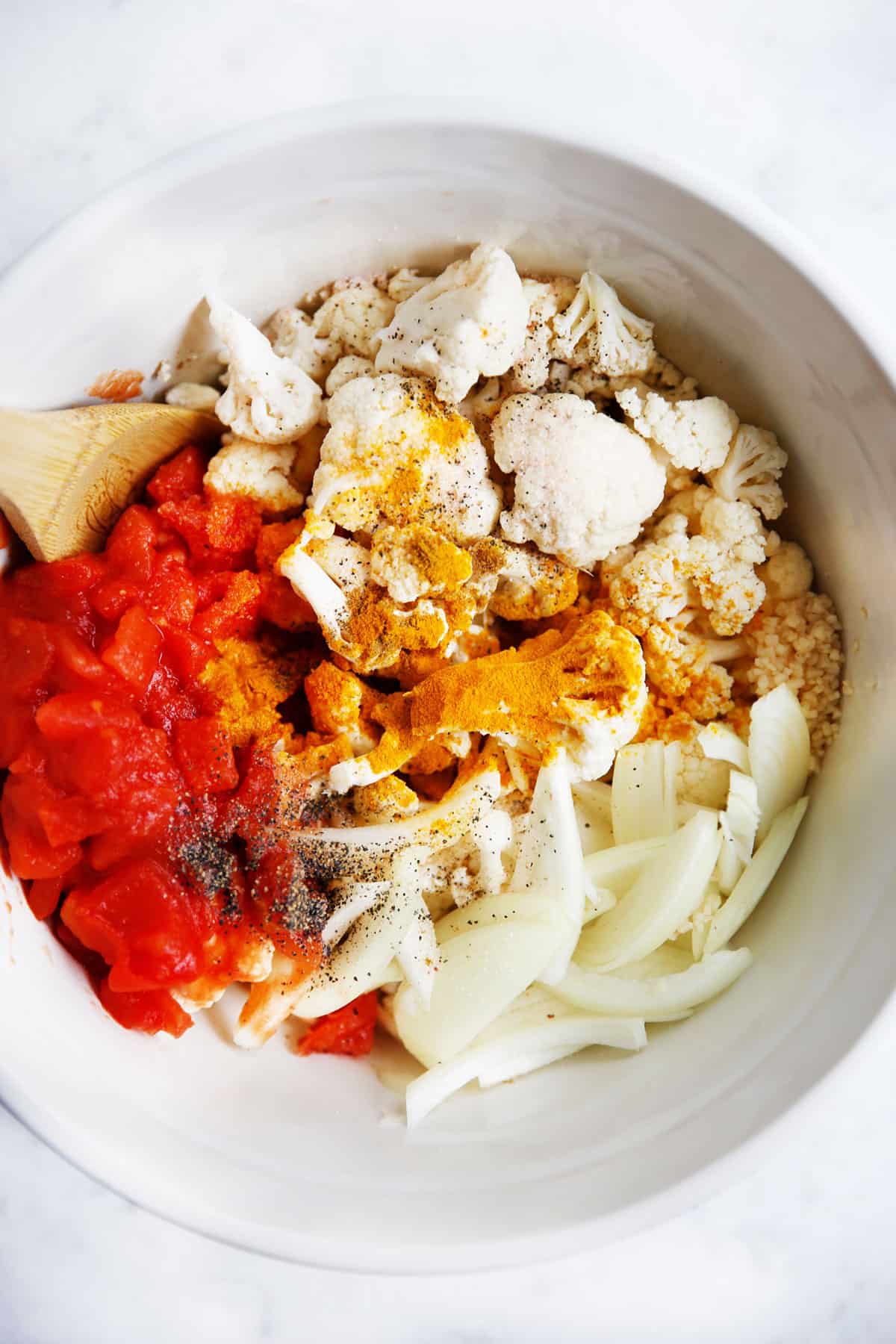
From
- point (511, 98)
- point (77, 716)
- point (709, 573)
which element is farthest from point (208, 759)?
point (511, 98)

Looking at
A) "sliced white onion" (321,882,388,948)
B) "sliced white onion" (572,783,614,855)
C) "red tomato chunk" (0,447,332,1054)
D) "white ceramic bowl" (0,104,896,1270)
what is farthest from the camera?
"sliced white onion" (572,783,614,855)

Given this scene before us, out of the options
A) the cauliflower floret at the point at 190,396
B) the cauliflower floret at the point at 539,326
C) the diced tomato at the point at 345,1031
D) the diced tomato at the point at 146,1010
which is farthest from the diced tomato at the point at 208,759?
the cauliflower floret at the point at 539,326

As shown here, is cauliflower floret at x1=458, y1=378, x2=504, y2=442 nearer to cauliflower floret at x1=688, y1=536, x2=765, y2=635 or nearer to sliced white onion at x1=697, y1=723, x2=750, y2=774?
cauliflower floret at x1=688, y1=536, x2=765, y2=635

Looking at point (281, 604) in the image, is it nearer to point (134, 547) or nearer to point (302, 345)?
point (134, 547)

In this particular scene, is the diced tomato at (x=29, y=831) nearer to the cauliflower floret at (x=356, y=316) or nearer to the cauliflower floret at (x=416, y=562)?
the cauliflower floret at (x=416, y=562)

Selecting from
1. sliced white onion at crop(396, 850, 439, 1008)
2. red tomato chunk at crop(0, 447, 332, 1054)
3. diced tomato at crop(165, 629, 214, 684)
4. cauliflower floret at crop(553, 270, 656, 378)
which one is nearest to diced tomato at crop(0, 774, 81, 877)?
red tomato chunk at crop(0, 447, 332, 1054)

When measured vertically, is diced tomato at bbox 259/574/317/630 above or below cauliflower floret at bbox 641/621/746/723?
below
